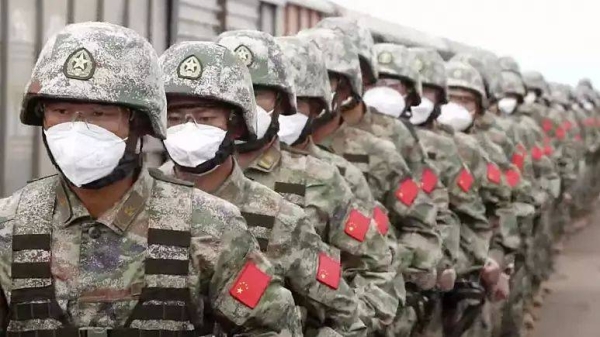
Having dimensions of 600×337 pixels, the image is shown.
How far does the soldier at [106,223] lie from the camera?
3102 millimetres

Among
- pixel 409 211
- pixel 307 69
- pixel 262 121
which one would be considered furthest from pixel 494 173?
pixel 262 121

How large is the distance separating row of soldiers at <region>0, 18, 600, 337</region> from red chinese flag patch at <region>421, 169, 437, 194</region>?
11 mm

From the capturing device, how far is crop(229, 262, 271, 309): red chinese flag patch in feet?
10.8

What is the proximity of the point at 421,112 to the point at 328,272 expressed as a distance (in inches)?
152

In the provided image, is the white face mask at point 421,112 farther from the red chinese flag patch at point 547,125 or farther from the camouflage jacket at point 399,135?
the red chinese flag patch at point 547,125

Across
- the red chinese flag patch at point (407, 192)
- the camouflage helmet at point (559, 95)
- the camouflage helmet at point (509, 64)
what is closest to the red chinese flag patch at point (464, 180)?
the red chinese flag patch at point (407, 192)

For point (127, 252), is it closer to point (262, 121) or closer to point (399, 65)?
point (262, 121)

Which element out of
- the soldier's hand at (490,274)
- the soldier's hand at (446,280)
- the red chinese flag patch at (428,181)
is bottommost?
the soldier's hand at (490,274)

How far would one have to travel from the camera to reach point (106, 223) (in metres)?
3.17

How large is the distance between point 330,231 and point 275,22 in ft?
13.9

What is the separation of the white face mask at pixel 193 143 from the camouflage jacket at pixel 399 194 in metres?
2.37

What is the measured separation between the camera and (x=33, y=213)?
318cm

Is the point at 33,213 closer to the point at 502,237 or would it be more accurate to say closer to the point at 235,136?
the point at 235,136

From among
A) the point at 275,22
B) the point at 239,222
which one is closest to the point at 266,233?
the point at 239,222
